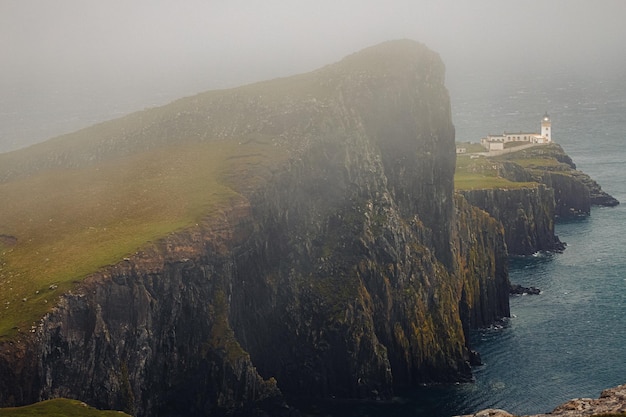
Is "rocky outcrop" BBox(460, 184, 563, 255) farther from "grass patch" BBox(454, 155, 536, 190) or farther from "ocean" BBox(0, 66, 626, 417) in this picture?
"ocean" BBox(0, 66, 626, 417)

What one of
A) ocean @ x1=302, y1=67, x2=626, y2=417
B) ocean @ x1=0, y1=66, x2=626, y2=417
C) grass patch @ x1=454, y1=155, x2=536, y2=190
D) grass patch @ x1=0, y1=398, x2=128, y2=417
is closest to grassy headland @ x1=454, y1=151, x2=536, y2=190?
grass patch @ x1=454, y1=155, x2=536, y2=190

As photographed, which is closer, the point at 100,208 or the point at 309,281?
the point at 100,208

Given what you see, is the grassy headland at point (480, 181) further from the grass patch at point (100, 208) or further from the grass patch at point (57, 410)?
the grass patch at point (57, 410)

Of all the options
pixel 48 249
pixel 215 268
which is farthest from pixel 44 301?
pixel 215 268

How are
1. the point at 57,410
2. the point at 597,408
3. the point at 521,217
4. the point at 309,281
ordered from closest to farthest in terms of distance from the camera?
the point at 597,408
the point at 57,410
the point at 309,281
the point at 521,217

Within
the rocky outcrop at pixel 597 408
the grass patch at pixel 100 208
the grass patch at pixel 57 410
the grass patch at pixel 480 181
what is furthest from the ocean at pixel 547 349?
the grass patch at pixel 57 410

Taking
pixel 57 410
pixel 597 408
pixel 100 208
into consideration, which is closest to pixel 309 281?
pixel 100 208

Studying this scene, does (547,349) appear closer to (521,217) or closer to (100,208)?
(100,208)
